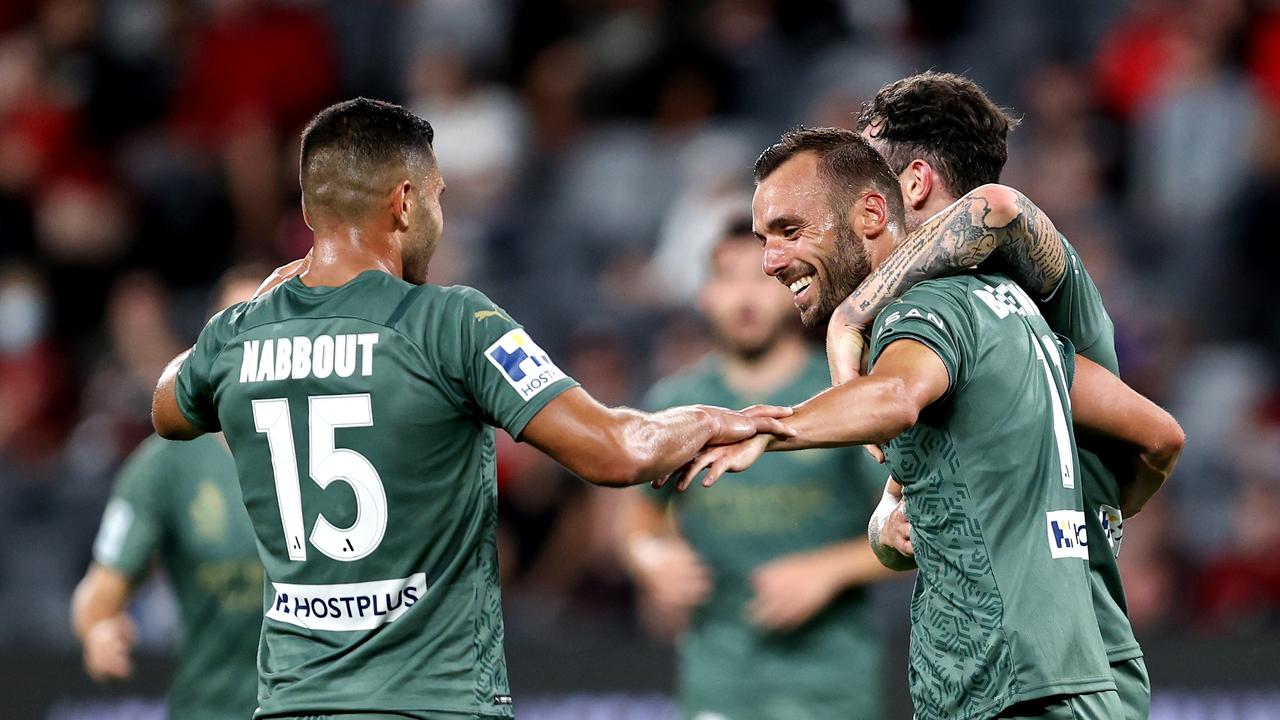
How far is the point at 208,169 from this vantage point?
12625 millimetres

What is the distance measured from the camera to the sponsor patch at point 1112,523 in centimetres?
450

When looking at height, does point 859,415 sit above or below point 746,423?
below

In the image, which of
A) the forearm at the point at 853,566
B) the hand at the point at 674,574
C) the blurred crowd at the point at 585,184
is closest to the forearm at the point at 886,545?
the forearm at the point at 853,566

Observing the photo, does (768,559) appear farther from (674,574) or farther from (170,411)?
(170,411)

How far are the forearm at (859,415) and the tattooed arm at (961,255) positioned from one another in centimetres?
33

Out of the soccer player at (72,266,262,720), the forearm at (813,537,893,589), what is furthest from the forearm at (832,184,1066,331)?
the soccer player at (72,266,262,720)

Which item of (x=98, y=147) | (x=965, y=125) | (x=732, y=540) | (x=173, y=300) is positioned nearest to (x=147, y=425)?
(x=173, y=300)

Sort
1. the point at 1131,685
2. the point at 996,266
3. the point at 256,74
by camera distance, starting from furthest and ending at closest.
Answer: the point at 256,74 < the point at 1131,685 < the point at 996,266

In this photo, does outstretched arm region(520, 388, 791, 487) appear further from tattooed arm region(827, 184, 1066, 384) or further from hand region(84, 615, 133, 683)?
hand region(84, 615, 133, 683)

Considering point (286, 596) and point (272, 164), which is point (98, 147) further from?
point (286, 596)

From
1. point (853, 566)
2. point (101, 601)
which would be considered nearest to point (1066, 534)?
point (853, 566)

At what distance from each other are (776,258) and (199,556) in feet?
10.2

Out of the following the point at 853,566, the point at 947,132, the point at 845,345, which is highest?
the point at 947,132

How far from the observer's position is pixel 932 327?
393 cm
